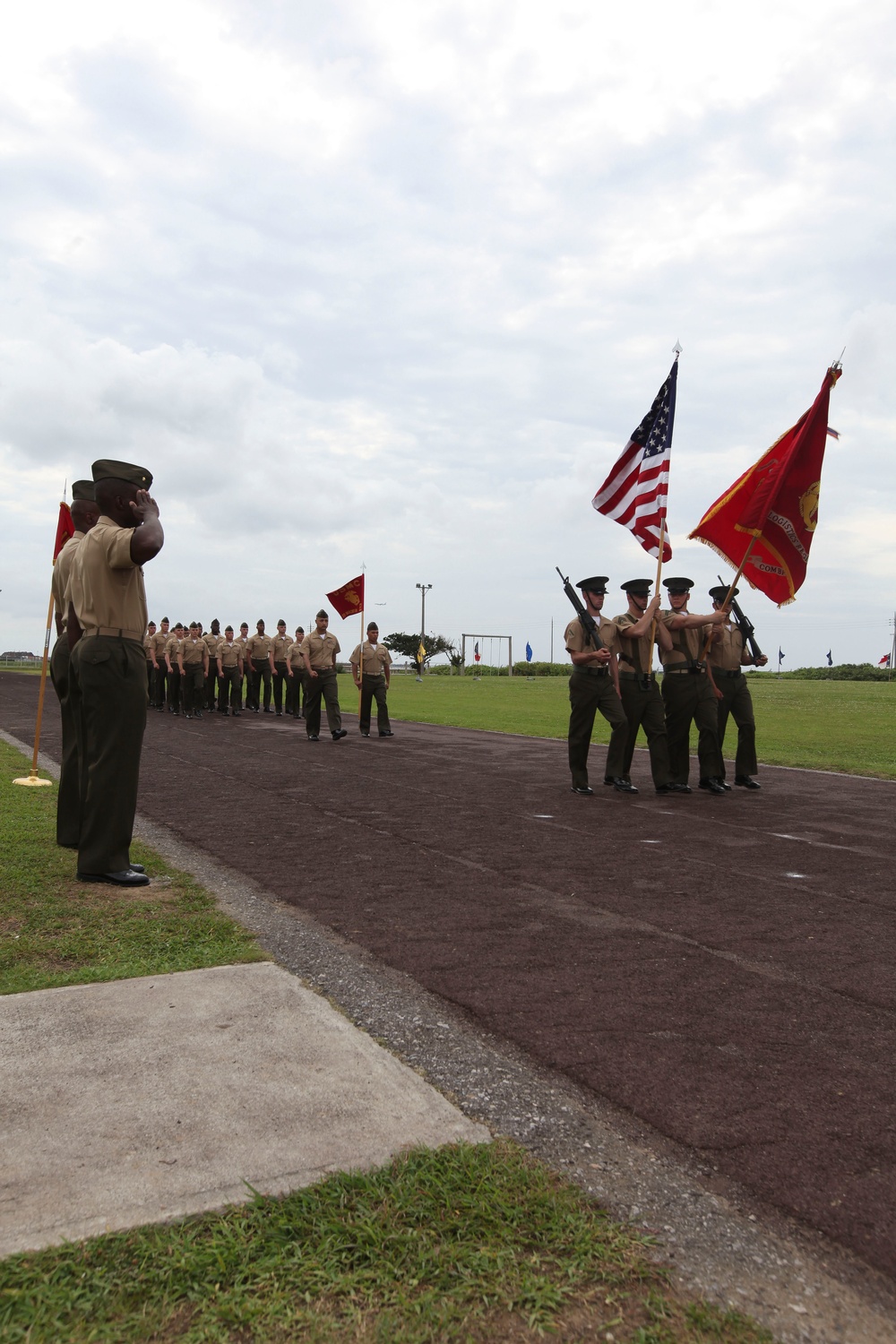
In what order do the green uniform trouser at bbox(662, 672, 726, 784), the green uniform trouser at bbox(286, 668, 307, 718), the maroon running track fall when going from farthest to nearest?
1. the green uniform trouser at bbox(286, 668, 307, 718)
2. the green uniform trouser at bbox(662, 672, 726, 784)
3. the maroon running track

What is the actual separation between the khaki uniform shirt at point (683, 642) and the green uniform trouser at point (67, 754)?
6.44 meters

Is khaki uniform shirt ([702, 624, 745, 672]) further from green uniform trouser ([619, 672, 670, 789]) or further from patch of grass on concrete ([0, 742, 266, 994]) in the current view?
patch of grass on concrete ([0, 742, 266, 994])

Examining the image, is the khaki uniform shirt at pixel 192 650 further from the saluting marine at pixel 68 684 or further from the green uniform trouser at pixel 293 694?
the saluting marine at pixel 68 684

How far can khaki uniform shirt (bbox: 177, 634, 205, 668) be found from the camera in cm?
2344

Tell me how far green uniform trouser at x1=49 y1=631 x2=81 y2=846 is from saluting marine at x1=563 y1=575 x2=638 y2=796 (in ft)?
17.9

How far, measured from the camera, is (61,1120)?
2.54 metres

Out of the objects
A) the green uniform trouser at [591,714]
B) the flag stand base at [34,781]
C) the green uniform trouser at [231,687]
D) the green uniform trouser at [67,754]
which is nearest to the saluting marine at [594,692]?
the green uniform trouser at [591,714]

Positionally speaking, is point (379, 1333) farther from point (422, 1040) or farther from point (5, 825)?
point (5, 825)

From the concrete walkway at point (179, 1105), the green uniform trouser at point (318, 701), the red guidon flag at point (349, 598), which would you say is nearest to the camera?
the concrete walkway at point (179, 1105)

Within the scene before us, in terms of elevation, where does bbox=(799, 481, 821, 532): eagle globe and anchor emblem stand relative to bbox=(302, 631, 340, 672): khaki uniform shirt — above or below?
above

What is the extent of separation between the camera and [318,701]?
1686 centimetres

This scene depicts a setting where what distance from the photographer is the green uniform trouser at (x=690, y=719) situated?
10.5 metres

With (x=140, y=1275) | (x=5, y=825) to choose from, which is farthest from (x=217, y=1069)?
(x=5, y=825)

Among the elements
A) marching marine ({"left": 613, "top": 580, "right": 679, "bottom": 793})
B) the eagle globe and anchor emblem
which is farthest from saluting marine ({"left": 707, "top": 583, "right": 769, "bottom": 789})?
the eagle globe and anchor emblem
